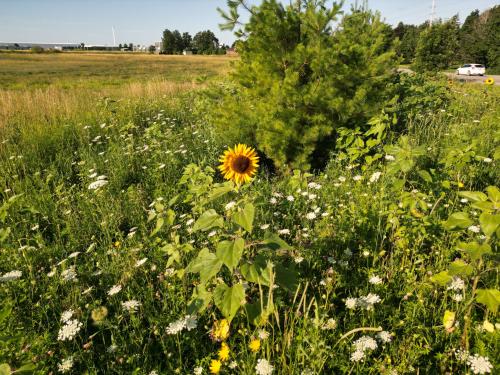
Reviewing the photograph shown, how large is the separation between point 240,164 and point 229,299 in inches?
33.7

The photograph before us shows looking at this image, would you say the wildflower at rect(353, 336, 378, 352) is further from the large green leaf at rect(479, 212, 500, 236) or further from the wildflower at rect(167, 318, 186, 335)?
the wildflower at rect(167, 318, 186, 335)

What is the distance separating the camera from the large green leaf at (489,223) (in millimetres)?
1384

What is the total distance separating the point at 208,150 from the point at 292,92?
171 centimetres

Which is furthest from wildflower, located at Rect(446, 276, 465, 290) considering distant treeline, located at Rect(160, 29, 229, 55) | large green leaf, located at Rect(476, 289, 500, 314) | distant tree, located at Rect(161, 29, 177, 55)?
distant tree, located at Rect(161, 29, 177, 55)

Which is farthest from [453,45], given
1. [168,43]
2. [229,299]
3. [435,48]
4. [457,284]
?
[168,43]

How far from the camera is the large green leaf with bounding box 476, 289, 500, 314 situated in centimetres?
147

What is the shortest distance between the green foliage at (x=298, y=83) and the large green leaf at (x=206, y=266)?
2.38m

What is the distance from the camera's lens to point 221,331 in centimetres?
165

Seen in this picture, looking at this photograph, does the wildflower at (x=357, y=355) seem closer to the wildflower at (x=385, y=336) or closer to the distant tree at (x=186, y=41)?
the wildflower at (x=385, y=336)

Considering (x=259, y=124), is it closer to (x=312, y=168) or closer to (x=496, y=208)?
(x=312, y=168)

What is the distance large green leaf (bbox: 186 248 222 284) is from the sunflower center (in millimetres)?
611

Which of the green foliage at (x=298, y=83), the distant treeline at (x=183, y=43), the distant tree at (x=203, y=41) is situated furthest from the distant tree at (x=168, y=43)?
the green foliage at (x=298, y=83)

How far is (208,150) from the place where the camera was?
4867mm

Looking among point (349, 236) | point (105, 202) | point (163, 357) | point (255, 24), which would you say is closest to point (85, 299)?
point (163, 357)
